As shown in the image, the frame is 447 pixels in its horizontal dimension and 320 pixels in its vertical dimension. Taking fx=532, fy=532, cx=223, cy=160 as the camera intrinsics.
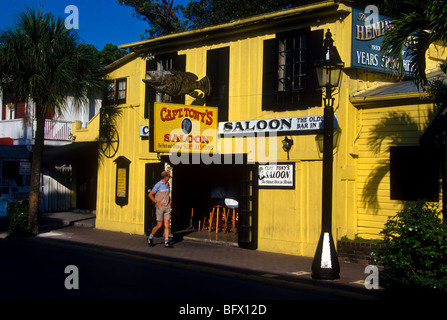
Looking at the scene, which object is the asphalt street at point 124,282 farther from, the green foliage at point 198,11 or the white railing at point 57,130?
the green foliage at point 198,11

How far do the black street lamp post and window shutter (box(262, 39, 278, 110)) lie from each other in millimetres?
3443

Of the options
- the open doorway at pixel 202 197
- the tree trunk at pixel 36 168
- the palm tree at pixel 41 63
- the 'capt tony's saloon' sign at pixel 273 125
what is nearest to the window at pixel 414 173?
the 'capt tony's saloon' sign at pixel 273 125

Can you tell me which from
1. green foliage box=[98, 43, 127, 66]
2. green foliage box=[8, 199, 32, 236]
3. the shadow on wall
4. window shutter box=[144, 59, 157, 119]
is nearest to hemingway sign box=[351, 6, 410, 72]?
the shadow on wall

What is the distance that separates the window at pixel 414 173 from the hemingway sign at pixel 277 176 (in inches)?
92.3

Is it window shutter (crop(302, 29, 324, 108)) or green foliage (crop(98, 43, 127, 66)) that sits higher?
green foliage (crop(98, 43, 127, 66))

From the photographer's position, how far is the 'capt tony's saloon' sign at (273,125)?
12.3 metres

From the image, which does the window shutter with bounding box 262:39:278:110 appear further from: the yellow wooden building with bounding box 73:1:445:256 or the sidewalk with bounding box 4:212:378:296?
the sidewalk with bounding box 4:212:378:296

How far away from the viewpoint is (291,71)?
12766 millimetres

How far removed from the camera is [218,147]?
46.5ft

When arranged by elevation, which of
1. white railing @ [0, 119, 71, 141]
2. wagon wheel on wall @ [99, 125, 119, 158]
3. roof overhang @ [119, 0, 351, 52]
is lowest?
wagon wheel on wall @ [99, 125, 119, 158]

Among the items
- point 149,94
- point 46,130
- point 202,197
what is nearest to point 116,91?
point 149,94

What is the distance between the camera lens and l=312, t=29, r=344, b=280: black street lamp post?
9.45 meters
